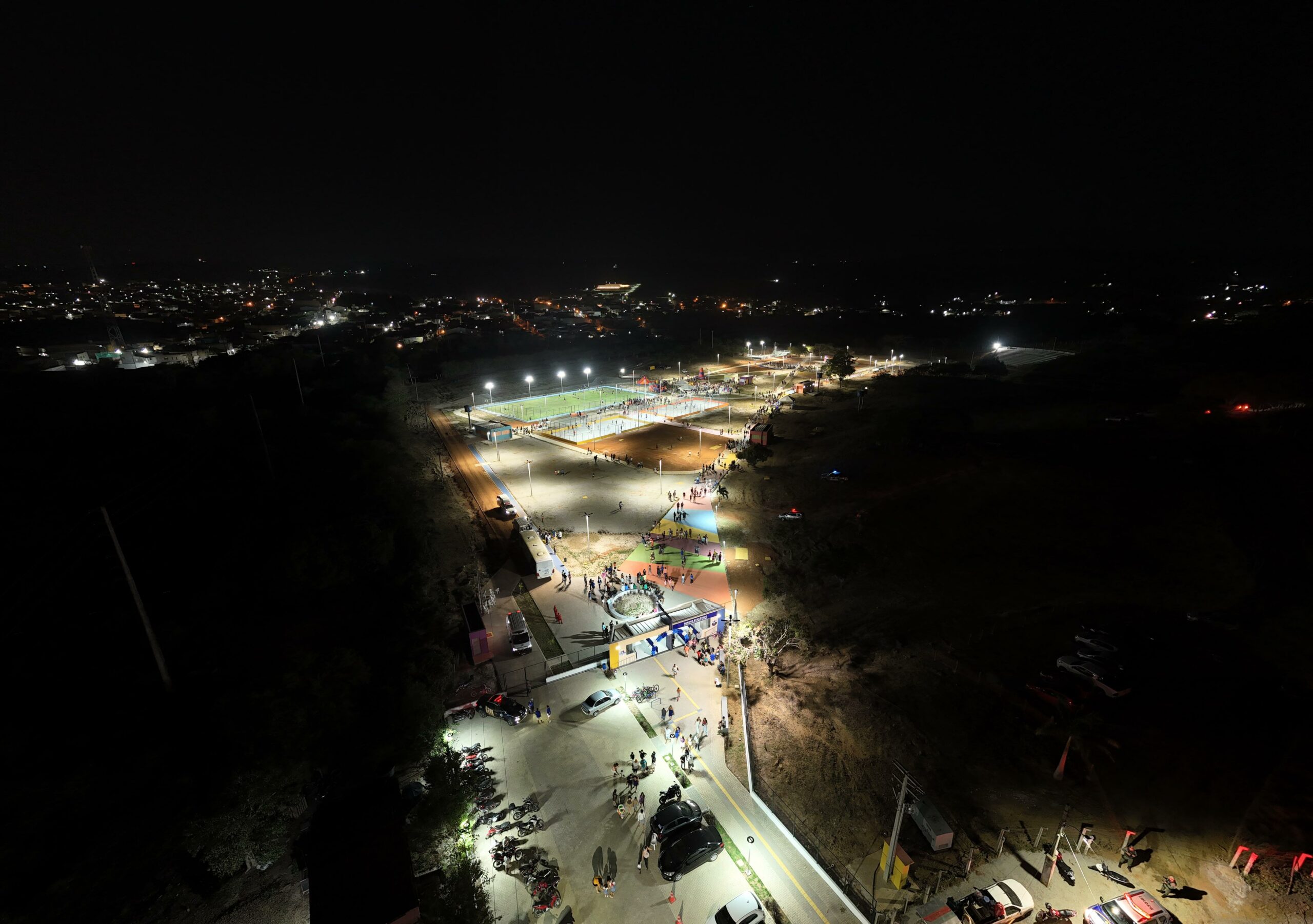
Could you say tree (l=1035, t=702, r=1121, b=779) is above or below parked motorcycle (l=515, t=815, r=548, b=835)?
below

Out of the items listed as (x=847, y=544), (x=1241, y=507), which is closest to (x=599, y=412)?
(x=847, y=544)

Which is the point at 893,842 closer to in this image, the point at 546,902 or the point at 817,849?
the point at 817,849

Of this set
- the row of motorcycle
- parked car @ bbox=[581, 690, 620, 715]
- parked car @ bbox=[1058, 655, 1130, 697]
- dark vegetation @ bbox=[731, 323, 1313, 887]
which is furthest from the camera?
parked car @ bbox=[581, 690, 620, 715]

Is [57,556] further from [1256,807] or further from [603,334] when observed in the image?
[603,334]

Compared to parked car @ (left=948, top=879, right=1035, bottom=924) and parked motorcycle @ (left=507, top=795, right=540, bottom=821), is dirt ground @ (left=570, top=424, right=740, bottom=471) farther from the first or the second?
parked car @ (left=948, top=879, right=1035, bottom=924)

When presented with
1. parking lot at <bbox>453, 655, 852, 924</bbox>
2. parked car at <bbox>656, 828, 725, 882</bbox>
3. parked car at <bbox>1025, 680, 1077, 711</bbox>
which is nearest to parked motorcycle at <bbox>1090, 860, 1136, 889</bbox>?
parked car at <bbox>1025, 680, 1077, 711</bbox>

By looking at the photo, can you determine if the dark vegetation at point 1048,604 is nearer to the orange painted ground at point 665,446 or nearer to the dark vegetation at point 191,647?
the orange painted ground at point 665,446
